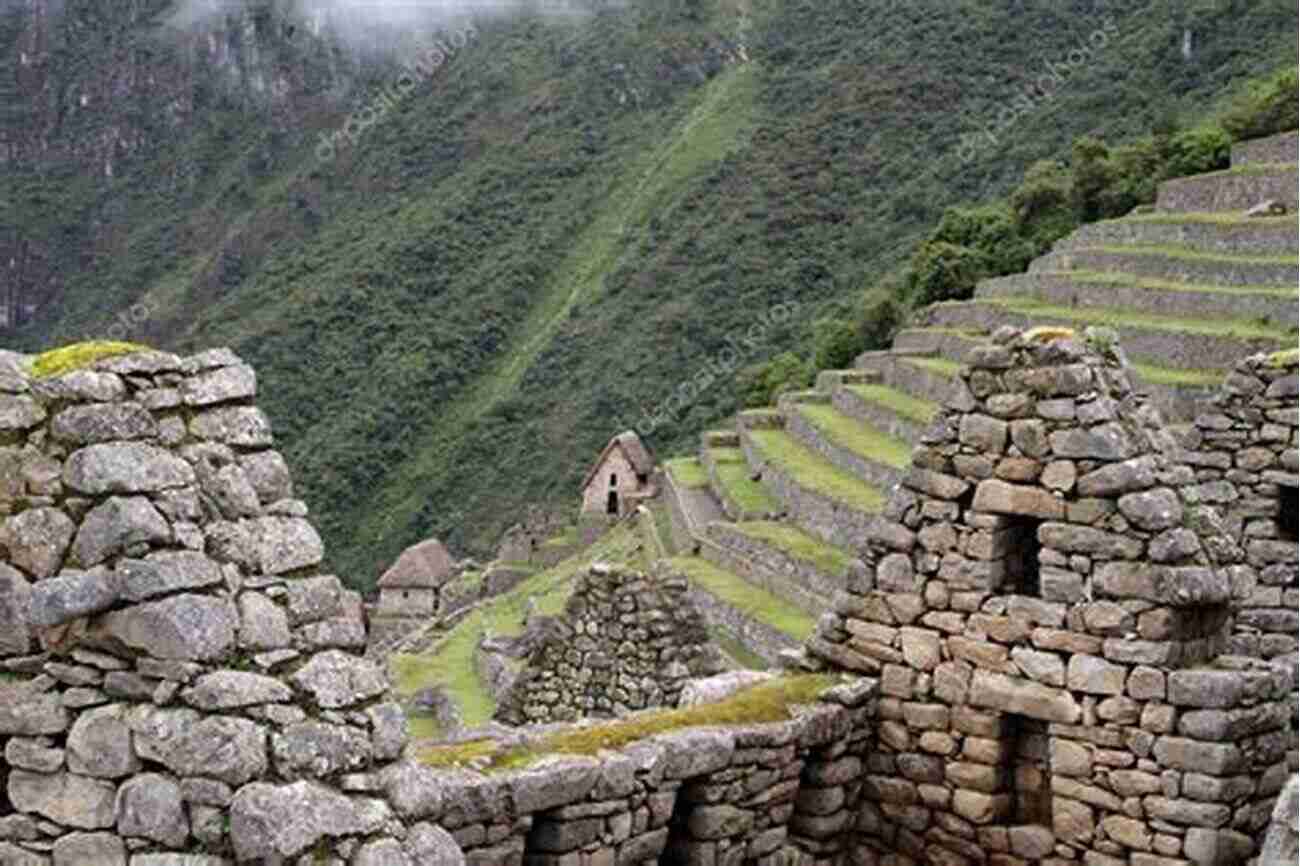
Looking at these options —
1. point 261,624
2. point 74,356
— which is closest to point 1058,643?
point 261,624

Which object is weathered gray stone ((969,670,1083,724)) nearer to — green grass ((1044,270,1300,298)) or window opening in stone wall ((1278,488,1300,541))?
window opening in stone wall ((1278,488,1300,541))

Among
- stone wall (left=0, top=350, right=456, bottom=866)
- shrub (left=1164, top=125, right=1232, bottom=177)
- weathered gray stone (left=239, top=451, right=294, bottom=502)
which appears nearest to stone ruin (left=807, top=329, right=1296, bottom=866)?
stone wall (left=0, top=350, right=456, bottom=866)

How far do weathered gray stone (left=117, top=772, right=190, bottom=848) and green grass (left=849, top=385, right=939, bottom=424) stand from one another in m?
23.8

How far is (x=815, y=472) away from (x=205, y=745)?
26956 mm

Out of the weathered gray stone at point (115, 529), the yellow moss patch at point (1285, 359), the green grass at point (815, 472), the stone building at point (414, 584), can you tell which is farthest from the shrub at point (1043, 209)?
the weathered gray stone at point (115, 529)

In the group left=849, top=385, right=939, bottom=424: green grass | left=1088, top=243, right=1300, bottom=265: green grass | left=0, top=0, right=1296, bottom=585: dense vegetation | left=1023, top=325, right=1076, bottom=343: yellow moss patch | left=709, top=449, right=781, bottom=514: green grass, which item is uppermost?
left=0, top=0, right=1296, bottom=585: dense vegetation

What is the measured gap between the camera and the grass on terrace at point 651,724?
4734 mm

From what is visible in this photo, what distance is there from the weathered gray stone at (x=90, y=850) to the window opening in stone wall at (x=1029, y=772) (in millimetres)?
3133

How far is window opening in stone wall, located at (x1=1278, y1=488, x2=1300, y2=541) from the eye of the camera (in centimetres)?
734

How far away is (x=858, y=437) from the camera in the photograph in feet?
101

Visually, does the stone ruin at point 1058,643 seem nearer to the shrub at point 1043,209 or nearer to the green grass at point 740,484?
the green grass at point 740,484

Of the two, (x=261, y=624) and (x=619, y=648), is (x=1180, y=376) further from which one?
(x=261, y=624)

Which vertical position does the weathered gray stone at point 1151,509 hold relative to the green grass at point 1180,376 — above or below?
below

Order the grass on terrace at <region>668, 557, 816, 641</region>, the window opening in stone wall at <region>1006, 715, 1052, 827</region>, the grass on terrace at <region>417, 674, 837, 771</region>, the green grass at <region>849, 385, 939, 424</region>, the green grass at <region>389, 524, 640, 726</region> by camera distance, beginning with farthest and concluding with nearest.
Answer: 1. the green grass at <region>849, 385, 939, 424</region>
2. the green grass at <region>389, 524, 640, 726</region>
3. the grass on terrace at <region>668, 557, 816, 641</region>
4. the window opening in stone wall at <region>1006, 715, 1052, 827</region>
5. the grass on terrace at <region>417, 674, 837, 771</region>
